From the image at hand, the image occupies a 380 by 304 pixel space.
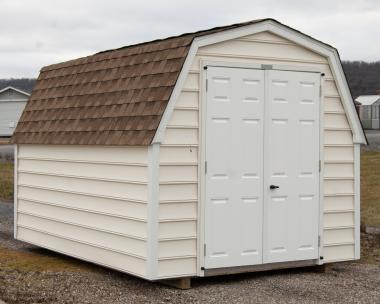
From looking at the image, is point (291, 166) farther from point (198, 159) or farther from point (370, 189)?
point (370, 189)

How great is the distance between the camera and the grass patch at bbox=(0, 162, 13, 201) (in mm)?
19766

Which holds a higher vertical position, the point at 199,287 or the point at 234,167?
the point at 234,167

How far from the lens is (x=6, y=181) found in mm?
22422

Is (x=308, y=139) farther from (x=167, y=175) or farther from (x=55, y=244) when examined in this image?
(x=55, y=244)

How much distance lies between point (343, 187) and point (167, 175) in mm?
2586

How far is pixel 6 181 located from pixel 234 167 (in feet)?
48.7

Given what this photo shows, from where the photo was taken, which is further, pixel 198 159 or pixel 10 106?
pixel 10 106

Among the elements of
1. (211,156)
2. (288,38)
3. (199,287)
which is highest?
(288,38)

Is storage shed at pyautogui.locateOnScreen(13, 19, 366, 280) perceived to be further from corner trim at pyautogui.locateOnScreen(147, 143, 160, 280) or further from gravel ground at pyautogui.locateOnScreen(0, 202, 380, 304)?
gravel ground at pyautogui.locateOnScreen(0, 202, 380, 304)

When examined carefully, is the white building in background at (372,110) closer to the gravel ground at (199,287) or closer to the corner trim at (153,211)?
the gravel ground at (199,287)

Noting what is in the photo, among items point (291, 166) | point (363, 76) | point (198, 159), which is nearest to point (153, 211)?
point (198, 159)

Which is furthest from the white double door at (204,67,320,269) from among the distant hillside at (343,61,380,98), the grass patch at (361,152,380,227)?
the distant hillside at (343,61,380,98)

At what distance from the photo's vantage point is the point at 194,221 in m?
Answer: 8.45

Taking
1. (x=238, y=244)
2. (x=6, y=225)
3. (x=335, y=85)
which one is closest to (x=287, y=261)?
(x=238, y=244)
